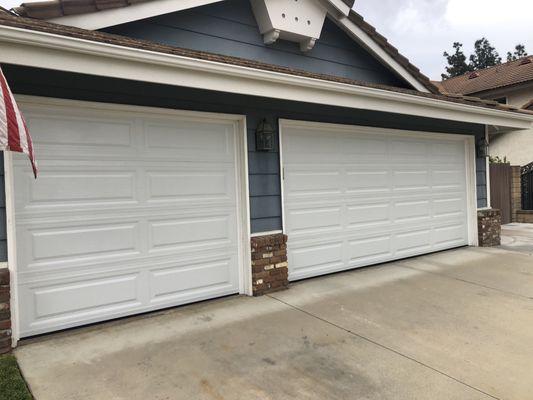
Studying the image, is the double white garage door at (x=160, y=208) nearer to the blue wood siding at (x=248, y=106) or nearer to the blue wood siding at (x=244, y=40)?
the blue wood siding at (x=248, y=106)

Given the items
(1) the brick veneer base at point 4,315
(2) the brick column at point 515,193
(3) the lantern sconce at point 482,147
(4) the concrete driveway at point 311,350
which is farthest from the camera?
(2) the brick column at point 515,193

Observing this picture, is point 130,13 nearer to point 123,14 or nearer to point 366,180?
point 123,14

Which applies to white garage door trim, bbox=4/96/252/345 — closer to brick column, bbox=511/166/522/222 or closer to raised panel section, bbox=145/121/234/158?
raised panel section, bbox=145/121/234/158

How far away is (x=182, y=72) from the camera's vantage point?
390cm

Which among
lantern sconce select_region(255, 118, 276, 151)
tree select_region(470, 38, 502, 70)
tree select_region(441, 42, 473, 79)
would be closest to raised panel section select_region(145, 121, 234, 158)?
lantern sconce select_region(255, 118, 276, 151)

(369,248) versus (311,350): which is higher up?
(369,248)

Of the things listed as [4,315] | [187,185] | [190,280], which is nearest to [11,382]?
[4,315]

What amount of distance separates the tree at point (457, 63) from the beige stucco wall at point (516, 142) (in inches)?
1113

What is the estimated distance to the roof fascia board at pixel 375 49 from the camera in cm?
649

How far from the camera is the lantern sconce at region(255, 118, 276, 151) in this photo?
520 cm

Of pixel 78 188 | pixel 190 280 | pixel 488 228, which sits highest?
pixel 78 188

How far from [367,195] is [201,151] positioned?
2887mm

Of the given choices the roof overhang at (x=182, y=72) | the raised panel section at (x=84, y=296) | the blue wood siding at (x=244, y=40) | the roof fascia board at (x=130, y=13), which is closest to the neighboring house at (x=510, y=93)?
the blue wood siding at (x=244, y=40)

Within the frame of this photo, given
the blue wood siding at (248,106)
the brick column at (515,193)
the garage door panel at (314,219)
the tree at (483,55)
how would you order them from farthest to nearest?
the tree at (483,55) → the brick column at (515,193) → the garage door panel at (314,219) → the blue wood siding at (248,106)
